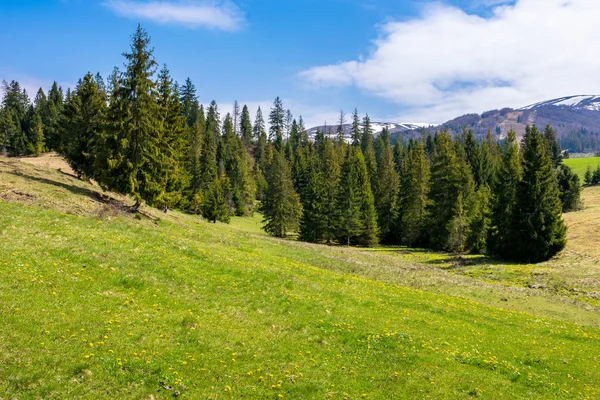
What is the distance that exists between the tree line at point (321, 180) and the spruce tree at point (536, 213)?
14 centimetres

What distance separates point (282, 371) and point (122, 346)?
15.8ft

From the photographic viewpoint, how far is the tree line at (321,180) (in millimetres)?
38656

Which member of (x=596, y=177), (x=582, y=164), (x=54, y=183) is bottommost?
(x=596, y=177)

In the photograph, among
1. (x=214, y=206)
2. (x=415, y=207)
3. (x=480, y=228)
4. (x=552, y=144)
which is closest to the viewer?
(x=480, y=228)

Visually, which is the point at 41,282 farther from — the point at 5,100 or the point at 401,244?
the point at 5,100

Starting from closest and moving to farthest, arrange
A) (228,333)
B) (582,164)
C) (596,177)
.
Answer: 1. (228,333)
2. (596,177)
3. (582,164)

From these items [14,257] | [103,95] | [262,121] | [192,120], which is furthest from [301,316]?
[262,121]

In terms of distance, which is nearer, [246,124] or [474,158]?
[474,158]

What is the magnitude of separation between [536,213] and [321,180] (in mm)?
41090

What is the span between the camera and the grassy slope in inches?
419

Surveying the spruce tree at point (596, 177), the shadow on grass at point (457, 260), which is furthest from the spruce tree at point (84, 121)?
the spruce tree at point (596, 177)

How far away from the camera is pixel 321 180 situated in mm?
84062

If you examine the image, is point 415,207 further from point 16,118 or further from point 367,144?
point 16,118

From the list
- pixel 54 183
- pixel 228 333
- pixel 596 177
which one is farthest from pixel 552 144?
pixel 228 333
